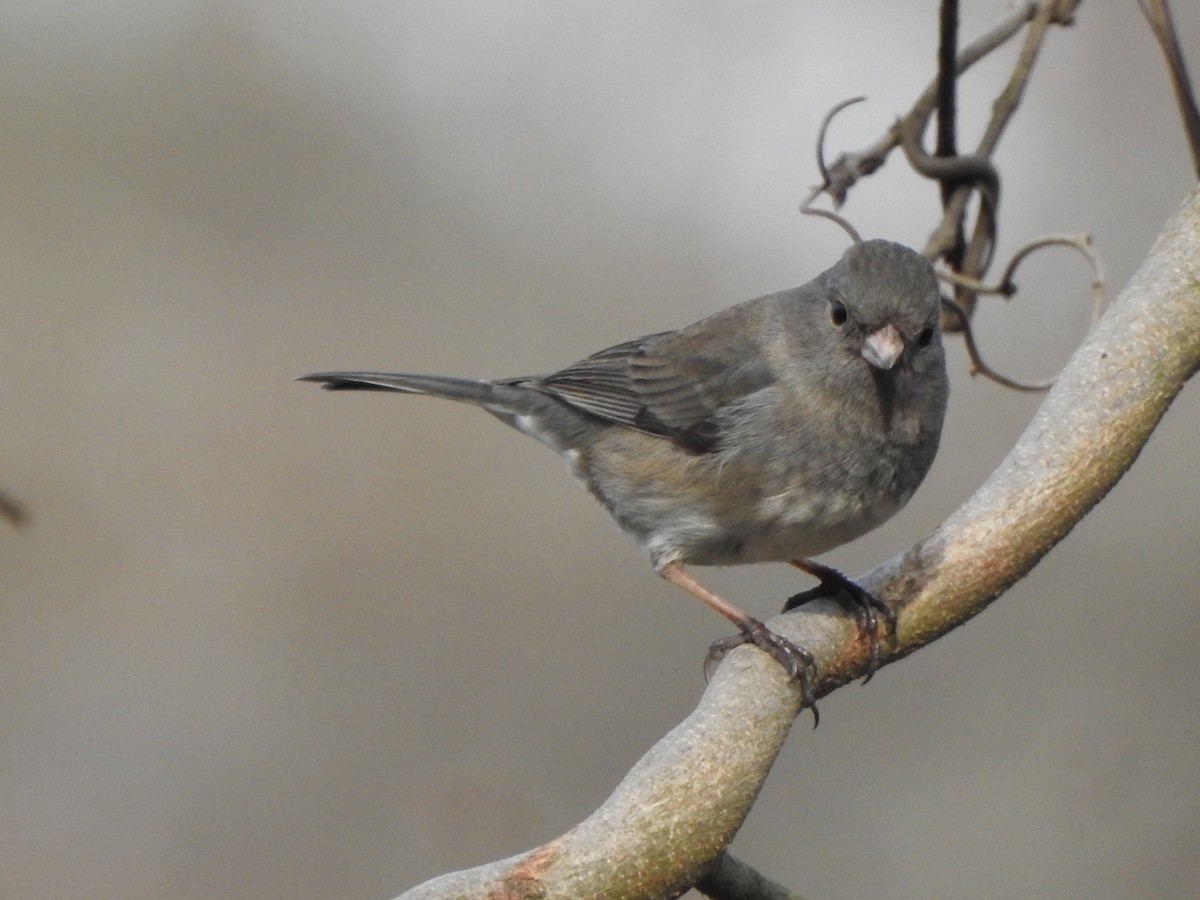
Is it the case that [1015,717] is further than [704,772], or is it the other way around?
[1015,717]

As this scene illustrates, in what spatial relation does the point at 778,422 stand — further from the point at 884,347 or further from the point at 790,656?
the point at 790,656

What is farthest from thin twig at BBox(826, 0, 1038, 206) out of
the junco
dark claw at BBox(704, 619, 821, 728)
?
dark claw at BBox(704, 619, 821, 728)

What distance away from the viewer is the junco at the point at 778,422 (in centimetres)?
289

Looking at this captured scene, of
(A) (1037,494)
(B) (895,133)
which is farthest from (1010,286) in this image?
(A) (1037,494)

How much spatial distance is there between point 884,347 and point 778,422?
329 mm

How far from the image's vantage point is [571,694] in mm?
5328

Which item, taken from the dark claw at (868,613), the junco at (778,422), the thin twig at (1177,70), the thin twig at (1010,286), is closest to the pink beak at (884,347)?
the junco at (778,422)

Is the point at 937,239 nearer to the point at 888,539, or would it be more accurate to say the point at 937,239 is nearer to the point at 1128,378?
the point at 1128,378

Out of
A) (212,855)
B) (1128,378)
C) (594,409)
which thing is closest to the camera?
(1128,378)

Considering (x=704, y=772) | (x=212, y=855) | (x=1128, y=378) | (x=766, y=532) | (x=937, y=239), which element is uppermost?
(x=937, y=239)

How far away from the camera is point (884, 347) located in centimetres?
284

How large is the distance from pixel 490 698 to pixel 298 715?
0.76 meters

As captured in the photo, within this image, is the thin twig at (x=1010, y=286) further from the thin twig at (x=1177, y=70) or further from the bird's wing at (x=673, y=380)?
the thin twig at (x=1177, y=70)

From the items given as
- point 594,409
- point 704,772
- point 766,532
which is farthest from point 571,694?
point 704,772
